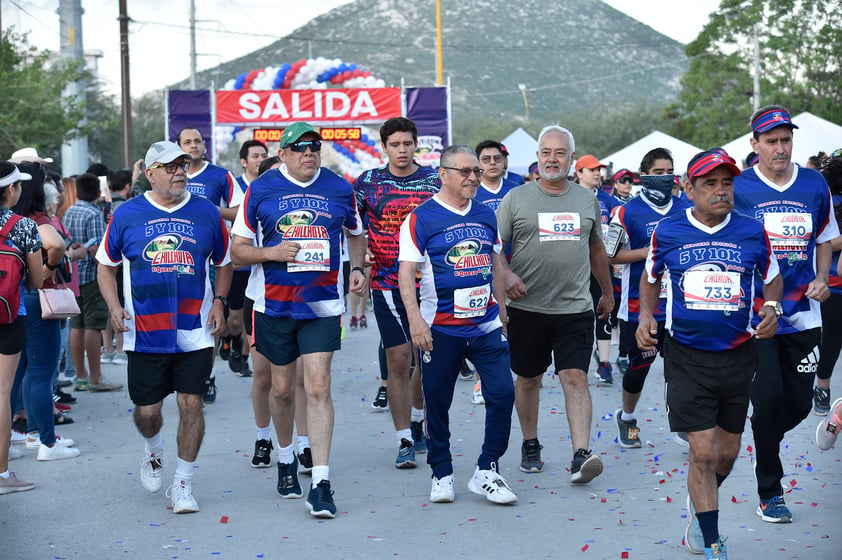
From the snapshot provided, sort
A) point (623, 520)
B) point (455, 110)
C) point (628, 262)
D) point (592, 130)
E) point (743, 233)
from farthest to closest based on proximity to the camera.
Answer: point (455, 110), point (592, 130), point (628, 262), point (623, 520), point (743, 233)

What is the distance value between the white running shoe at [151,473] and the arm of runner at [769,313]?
373cm

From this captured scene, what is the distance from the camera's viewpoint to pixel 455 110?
130875 millimetres

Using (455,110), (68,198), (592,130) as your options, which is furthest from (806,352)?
(455,110)

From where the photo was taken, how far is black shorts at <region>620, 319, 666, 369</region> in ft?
25.5

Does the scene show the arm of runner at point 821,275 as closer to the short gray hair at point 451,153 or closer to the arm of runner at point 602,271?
the arm of runner at point 602,271

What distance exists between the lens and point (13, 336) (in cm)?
677

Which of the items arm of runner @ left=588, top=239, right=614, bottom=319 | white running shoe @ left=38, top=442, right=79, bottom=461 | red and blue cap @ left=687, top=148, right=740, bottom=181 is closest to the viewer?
red and blue cap @ left=687, top=148, right=740, bottom=181

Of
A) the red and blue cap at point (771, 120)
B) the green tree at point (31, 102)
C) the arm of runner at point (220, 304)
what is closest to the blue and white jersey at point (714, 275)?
the red and blue cap at point (771, 120)

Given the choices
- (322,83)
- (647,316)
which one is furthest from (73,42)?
(647,316)

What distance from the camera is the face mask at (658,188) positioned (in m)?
8.23

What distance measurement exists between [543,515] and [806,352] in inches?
68.2

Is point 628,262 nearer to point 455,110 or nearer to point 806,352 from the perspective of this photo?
point 806,352

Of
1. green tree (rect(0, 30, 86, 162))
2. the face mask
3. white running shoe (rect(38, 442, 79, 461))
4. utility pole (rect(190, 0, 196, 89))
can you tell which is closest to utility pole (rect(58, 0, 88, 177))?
green tree (rect(0, 30, 86, 162))

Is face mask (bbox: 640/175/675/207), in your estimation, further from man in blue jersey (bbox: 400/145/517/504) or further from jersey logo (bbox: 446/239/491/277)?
jersey logo (bbox: 446/239/491/277)
